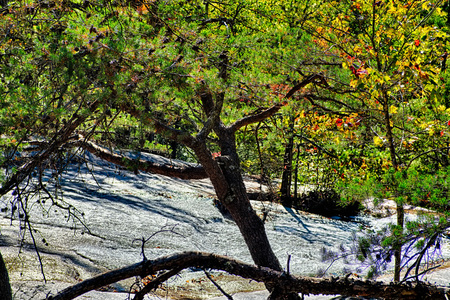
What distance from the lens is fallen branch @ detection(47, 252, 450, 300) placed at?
105 inches

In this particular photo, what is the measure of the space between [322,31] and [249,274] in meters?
4.74

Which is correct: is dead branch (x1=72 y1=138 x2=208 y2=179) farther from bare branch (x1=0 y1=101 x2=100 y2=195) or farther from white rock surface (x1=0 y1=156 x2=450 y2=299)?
bare branch (x1=0 y1=101 x2=100 y2=195)

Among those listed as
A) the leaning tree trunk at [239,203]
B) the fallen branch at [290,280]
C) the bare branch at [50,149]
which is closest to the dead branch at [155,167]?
the leaning tree trunk at [239,203]

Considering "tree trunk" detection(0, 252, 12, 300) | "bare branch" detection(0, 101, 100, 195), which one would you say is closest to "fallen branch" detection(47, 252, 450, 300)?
"tree trunk" detection(0, 252, 12, 300)

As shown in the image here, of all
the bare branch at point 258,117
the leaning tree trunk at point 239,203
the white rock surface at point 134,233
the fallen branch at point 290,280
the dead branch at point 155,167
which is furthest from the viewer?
the bare branch at point 258,117

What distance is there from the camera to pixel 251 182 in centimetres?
1281

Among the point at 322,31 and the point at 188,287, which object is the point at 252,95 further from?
the point at 188,287

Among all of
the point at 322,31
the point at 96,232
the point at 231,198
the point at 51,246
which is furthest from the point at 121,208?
the point at 322,31

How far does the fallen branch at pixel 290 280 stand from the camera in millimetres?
2680

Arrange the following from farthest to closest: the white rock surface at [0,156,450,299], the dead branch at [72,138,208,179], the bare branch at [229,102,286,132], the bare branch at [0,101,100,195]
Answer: the bare branch at [229,102,286,132], the white rock surface at [0,156,450,299], the dead branch at [72,138,208,179], the bare branch at [0,101,100,195]

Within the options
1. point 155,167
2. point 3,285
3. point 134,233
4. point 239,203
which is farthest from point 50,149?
point 134,233

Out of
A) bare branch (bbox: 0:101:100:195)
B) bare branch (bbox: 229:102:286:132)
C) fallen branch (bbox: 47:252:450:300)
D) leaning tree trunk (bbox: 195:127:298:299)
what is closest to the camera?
fallen branch (bbox: 47:252:450:300)

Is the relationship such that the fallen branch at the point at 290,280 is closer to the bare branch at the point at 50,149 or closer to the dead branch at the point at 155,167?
the bare branch at the point at 50,149

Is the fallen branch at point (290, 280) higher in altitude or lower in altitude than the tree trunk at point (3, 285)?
higher
